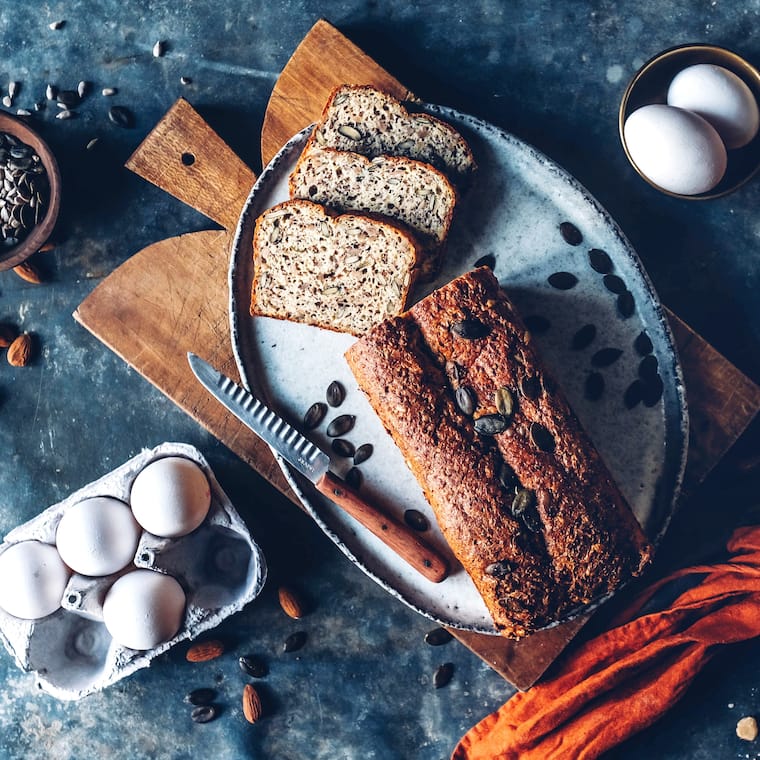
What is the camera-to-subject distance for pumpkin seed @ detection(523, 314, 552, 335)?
231cm

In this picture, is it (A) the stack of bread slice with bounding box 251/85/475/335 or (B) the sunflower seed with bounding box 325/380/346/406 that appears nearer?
(A) the stack of bread slice with bounding box 251/85/475/335

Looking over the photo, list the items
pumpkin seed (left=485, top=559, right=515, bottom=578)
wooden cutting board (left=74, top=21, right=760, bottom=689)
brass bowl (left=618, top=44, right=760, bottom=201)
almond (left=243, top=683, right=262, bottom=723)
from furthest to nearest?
almond (left=243, top=683, right=262, bottom=723) → wooden cutting board (left=74, top=21, right=760, bottom=689) → brass bowl (left=618, top=44, right=760, bottom=201) → pumpkin seed (left=485, top=559, right=515, bottom=578)

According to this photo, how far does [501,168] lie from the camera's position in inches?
92.0

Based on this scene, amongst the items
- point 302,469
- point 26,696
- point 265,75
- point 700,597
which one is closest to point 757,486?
point 700,597

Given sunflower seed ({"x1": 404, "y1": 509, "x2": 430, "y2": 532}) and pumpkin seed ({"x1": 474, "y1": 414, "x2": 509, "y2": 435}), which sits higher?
pumpkin seed ({"x1": 474, "y1": 414, "x2": 509, "y2": 435})

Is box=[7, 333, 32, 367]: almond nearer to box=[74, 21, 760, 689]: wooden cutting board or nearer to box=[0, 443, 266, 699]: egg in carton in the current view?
box=[74, 21, 760, 689]: wooden cutting board

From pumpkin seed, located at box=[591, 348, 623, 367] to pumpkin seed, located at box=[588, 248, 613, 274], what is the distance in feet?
0.80

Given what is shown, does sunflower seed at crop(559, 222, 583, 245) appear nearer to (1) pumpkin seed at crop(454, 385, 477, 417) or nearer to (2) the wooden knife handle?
(1) pumpkin seed at crop(454, 385, 477, 417)

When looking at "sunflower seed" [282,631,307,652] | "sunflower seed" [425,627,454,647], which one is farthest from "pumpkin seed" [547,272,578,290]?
"sunflower seed" [282,631,307,652]

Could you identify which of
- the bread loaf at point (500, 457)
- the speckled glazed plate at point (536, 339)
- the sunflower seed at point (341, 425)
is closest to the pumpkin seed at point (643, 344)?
the speckled glazed plate at point (536, 339)

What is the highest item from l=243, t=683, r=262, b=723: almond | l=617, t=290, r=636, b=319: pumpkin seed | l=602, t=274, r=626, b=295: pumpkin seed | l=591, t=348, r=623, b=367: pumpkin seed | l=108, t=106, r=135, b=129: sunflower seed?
l=602, t=274, r=626, b=295: pumpkin seed

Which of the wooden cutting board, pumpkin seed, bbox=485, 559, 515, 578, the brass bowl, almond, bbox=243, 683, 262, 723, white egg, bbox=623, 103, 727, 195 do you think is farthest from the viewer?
almond, bbox=243, 683, 262, 723

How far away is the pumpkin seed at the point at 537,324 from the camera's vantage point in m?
2.31

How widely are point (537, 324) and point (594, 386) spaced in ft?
0.83
